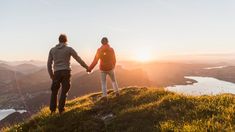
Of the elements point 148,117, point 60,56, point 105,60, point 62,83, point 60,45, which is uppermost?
point 60,45

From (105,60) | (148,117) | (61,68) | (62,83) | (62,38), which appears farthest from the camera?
(105,60)

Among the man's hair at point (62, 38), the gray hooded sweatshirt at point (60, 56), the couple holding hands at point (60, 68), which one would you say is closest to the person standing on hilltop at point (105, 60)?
the couple holding hands at point (60, 68)

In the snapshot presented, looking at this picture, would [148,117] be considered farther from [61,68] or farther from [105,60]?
[105,60]

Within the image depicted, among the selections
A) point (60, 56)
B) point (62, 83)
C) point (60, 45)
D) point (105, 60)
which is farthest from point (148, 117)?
point (105, 60)

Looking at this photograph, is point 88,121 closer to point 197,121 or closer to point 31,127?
point 31,127

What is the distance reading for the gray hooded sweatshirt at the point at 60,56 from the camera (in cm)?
1428

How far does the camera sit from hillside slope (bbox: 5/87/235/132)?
386 inches

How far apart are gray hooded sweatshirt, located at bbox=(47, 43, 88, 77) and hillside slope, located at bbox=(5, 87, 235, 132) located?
2207mm

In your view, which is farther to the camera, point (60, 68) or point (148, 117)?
point (60, 68)

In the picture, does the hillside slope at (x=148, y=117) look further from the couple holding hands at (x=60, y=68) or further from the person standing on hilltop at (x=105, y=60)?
the person standing on hilltop at (x=105, y=60)

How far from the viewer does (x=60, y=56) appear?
564 inches

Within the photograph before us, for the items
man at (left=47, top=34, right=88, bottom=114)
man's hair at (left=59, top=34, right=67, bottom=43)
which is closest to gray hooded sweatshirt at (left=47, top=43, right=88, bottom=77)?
man at (left=47, top=34, right=88, bottom=114)

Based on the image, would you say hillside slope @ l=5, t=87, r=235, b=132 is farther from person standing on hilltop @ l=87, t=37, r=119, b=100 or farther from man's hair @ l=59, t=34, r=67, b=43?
man's hair @ l=59, t=34, r=67, b=43

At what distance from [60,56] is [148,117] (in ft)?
18.1
